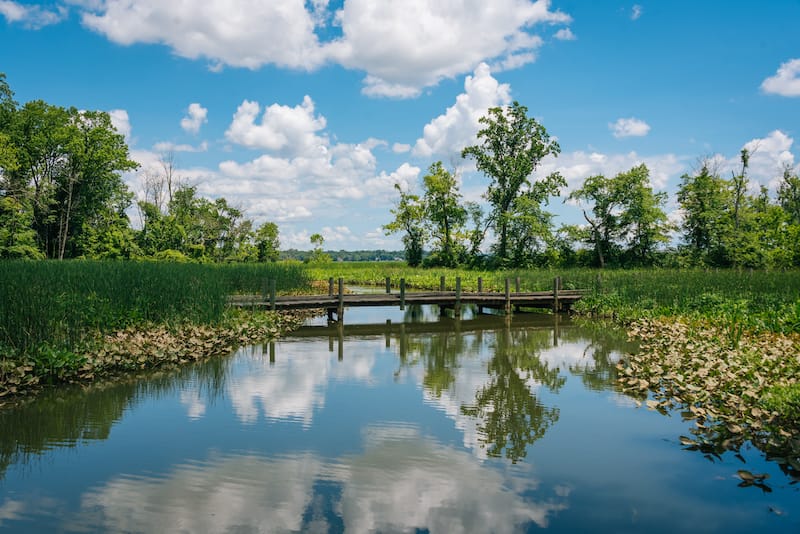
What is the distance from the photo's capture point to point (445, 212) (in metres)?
46.2

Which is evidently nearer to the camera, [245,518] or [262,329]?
[245,518]

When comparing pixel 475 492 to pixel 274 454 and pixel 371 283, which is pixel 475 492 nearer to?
pixel 274 454

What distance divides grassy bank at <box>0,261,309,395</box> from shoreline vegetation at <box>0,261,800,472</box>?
0.8 inches

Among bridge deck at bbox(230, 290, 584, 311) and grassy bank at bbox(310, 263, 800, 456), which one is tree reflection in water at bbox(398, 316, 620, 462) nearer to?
grassy bank at bbox(310, 263, 800, 456)

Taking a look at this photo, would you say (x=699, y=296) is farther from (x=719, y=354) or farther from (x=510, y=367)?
(x=510, y=367)

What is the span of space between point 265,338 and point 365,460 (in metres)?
9.47

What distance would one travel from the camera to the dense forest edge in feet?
29.6

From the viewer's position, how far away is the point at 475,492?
5316 millimetres

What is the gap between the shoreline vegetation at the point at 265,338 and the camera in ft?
22.8

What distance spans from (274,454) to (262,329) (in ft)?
30.9

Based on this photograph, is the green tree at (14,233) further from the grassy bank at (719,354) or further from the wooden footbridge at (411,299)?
the grassy bank at (719,354)

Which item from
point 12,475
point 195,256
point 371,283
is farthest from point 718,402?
point 195,256

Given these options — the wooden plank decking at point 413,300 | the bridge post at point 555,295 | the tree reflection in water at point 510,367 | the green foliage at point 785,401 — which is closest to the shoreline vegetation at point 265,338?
the green foliage at point 785,401

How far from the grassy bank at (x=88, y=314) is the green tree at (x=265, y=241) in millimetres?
28049
